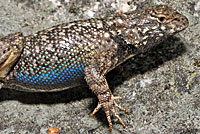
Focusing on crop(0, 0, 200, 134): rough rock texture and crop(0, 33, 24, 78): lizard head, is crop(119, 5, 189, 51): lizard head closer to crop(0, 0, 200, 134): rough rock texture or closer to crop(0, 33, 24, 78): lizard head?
crop(0, 0, 200, 134): rough rock texture

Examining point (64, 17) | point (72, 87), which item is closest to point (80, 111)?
point (72, 87)

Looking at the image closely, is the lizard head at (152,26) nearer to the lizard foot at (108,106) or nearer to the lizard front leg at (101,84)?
the lizard front leg at (101,84)

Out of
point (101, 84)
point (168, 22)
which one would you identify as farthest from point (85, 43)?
point (168, 22)

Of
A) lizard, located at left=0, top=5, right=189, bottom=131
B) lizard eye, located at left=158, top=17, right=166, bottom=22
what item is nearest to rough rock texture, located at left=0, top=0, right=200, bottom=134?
lizard, located at left=0, top=5, right=189, bottom=131

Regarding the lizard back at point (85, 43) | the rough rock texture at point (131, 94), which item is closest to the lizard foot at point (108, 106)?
the rough rock texture at point (131, 94)

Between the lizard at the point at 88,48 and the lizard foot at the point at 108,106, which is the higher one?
the lizard at the point at 88,48

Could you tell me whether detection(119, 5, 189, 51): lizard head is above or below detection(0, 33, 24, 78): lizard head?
above

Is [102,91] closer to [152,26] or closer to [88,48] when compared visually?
[88,48]

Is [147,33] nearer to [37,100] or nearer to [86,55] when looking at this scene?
[86,55]

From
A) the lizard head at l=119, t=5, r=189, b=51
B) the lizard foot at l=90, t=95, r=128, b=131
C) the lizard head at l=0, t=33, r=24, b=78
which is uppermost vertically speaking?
the lizard head at l=119, t=5, r=189, b=51
